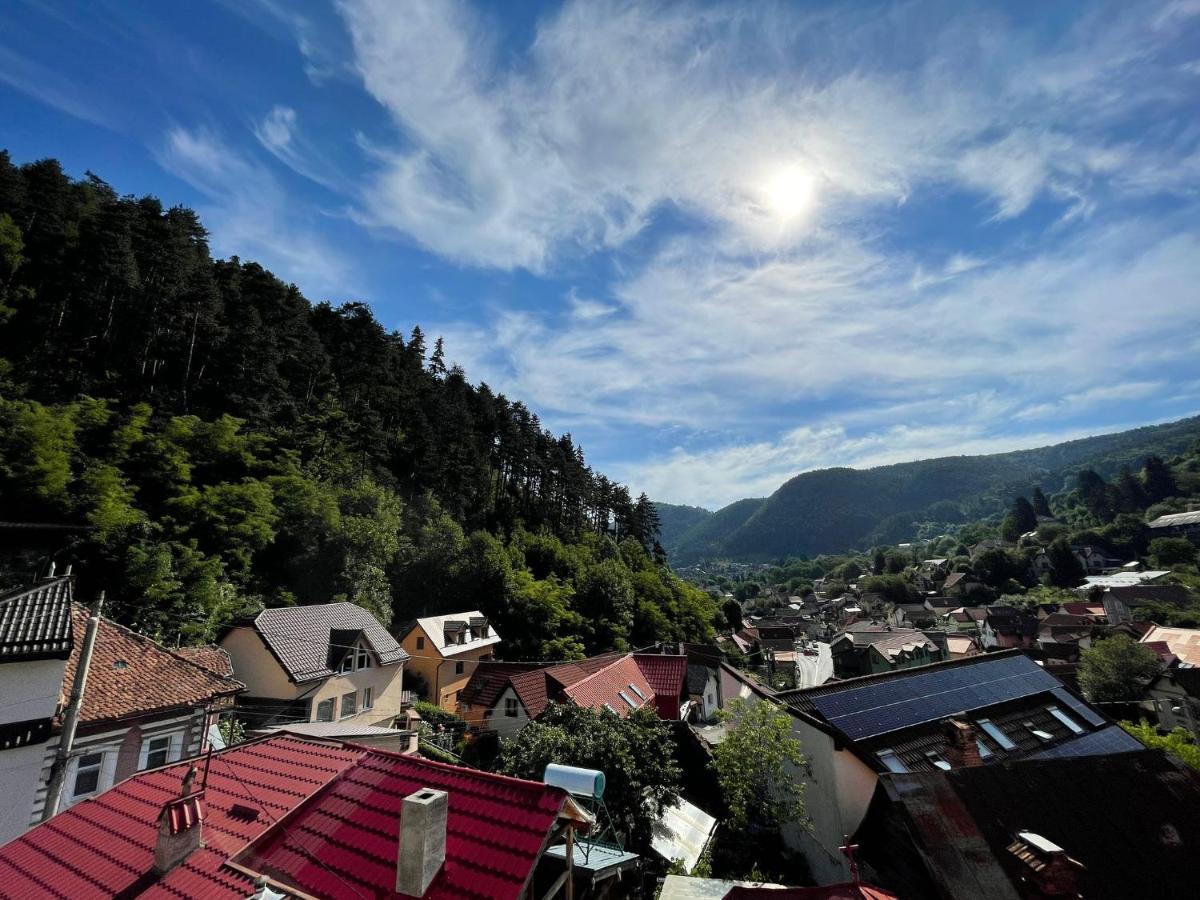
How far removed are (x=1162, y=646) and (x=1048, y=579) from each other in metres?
98.1

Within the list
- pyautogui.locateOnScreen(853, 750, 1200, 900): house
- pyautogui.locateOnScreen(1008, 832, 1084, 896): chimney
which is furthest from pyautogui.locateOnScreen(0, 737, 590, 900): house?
pyautogui.locateOnScreen(1008, 832, 1084, 896): chimney

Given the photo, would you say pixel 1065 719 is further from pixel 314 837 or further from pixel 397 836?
pixel 314 837

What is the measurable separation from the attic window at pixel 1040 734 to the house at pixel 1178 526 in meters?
155

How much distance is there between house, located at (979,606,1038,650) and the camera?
83688mm

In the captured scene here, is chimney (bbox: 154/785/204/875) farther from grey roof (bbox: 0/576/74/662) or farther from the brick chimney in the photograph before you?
the brick chimney

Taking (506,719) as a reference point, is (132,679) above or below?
above

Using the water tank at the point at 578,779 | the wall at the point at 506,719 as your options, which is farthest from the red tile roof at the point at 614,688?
Answer: the water tank at the point at 578,779

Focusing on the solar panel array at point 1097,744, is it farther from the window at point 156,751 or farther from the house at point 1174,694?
the window at point 156,751

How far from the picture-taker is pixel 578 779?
353 inches

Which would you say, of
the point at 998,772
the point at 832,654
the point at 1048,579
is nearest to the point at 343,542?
the point at 998,772

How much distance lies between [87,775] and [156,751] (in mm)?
1738

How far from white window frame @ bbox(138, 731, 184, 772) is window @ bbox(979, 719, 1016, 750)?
2810 centimetres

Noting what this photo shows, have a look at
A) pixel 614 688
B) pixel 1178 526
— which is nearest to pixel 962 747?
pixel 614 688

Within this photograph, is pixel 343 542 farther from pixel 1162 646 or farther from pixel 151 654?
pixel 1162 646
